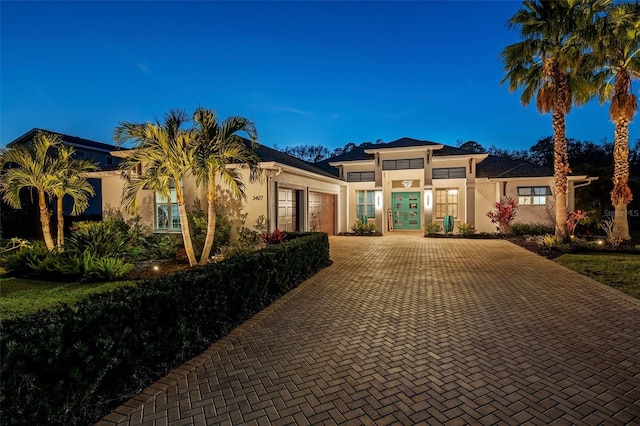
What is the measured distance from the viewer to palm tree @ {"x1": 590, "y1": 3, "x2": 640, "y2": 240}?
11609 millimetres

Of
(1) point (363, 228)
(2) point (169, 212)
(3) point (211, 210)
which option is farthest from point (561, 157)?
(2) point (169, 212)

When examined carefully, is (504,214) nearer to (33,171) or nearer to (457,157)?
(457,157)

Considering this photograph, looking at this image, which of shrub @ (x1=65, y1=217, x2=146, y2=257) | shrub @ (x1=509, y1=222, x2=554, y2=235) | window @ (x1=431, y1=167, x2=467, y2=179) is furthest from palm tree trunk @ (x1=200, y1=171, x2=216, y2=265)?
shrub @ (x1=509, y1=222, x2=554, y2=235)

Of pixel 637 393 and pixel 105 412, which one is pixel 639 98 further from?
pixel 105 412

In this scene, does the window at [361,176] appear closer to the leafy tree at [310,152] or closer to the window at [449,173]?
the window at [449,173]

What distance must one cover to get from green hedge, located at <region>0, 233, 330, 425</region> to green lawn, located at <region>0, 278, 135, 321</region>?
288 centimetres

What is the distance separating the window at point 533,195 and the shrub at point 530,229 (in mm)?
1159

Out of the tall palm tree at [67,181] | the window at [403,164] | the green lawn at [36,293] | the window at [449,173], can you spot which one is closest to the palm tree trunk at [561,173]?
the window at [449,173]

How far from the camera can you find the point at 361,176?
19156 mm

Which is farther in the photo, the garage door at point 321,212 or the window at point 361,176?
the window at point 361,176

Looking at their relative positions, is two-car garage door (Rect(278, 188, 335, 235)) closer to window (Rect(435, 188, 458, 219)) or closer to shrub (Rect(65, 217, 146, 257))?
shrub (Rect(65, 217, 146, 257))

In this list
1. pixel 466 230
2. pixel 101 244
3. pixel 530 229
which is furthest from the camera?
pixel 466 230

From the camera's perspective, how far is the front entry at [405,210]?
19.9 meters

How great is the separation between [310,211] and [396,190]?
6.98 m
